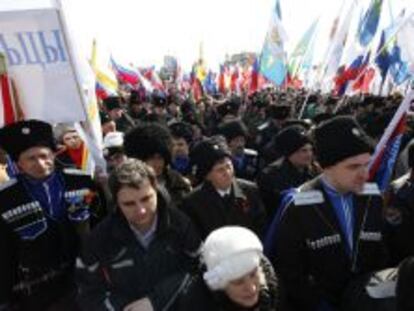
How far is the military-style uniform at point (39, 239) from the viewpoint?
11.4 ft

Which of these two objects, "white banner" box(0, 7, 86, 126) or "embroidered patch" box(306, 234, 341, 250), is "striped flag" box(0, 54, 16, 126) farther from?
"embroidered patch" box(306, 234, 341, 250)

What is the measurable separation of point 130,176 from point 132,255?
42 centimetres

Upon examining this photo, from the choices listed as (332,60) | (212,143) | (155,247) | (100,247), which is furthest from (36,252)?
(332,60)

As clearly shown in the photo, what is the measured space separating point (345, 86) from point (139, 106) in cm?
468

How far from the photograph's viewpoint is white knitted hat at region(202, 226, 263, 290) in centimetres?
277

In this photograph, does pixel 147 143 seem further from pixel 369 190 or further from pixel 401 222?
pixel 401 222

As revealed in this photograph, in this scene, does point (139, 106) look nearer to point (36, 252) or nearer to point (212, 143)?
point (212, 143)

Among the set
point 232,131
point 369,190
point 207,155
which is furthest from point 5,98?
point 232,131

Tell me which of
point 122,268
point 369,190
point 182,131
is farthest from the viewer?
point 182,131

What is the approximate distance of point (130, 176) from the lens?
3232 mm

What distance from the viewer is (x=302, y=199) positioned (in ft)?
11.3

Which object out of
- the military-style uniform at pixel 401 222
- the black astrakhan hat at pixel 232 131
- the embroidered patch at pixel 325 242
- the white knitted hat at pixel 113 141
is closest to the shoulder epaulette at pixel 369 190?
the embroidered patch at pixel 325 242

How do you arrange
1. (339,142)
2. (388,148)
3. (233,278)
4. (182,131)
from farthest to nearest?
(182,131) < (388,148) < (339,142) < (233,278)

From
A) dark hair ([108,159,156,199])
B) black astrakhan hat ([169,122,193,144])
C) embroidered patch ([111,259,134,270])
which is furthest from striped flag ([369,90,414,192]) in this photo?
black astrakhan hat ([169,122,193,144])
